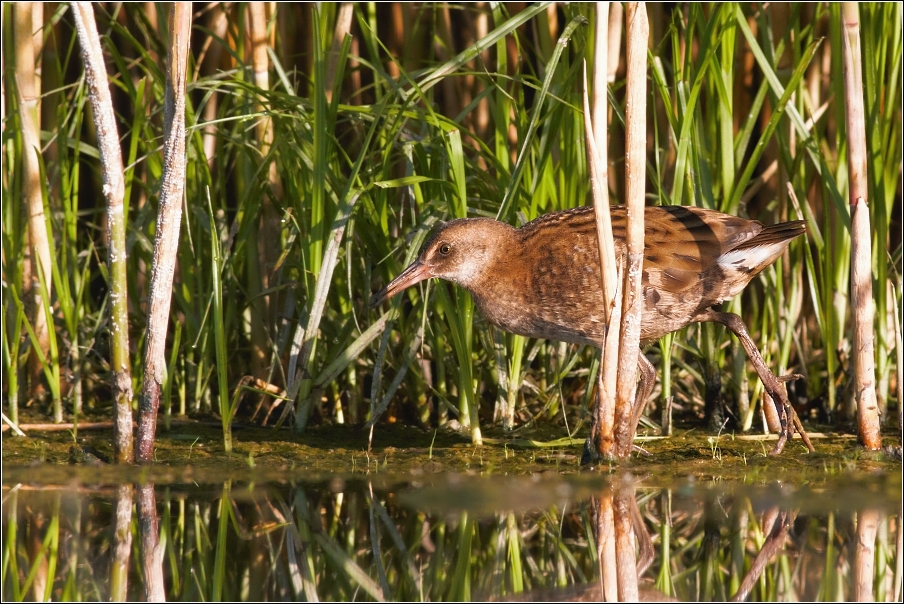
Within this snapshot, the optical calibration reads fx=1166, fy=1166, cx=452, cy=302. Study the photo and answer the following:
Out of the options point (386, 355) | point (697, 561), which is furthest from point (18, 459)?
point (697, 561)

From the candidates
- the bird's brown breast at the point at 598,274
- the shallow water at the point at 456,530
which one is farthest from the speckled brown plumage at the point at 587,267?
the shallow water at the point at 456,530

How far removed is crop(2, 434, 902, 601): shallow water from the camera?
2.73 m

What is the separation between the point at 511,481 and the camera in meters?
3.70

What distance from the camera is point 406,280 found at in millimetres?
4336

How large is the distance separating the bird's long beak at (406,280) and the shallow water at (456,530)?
2.03 feet

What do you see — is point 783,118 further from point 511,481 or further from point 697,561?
point 697,561

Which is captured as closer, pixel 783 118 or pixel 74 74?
pixel 783 118

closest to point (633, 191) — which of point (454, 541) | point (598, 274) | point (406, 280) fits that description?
point (598, 274)

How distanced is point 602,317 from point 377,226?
98 centimetres

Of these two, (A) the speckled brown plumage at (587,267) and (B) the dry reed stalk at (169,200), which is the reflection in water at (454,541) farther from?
(A) the speckled brown plumage at (587,267)

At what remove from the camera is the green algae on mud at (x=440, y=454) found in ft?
12.7

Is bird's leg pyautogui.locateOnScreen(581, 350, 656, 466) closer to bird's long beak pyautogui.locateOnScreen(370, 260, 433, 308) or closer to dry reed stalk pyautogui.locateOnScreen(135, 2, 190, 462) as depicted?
bird's long beak pyautogui.locateOnScreen(370, 260, 433, 308)

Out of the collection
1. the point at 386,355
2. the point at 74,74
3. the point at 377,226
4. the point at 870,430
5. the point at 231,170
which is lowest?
the point at 870,430

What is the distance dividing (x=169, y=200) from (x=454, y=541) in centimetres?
145
